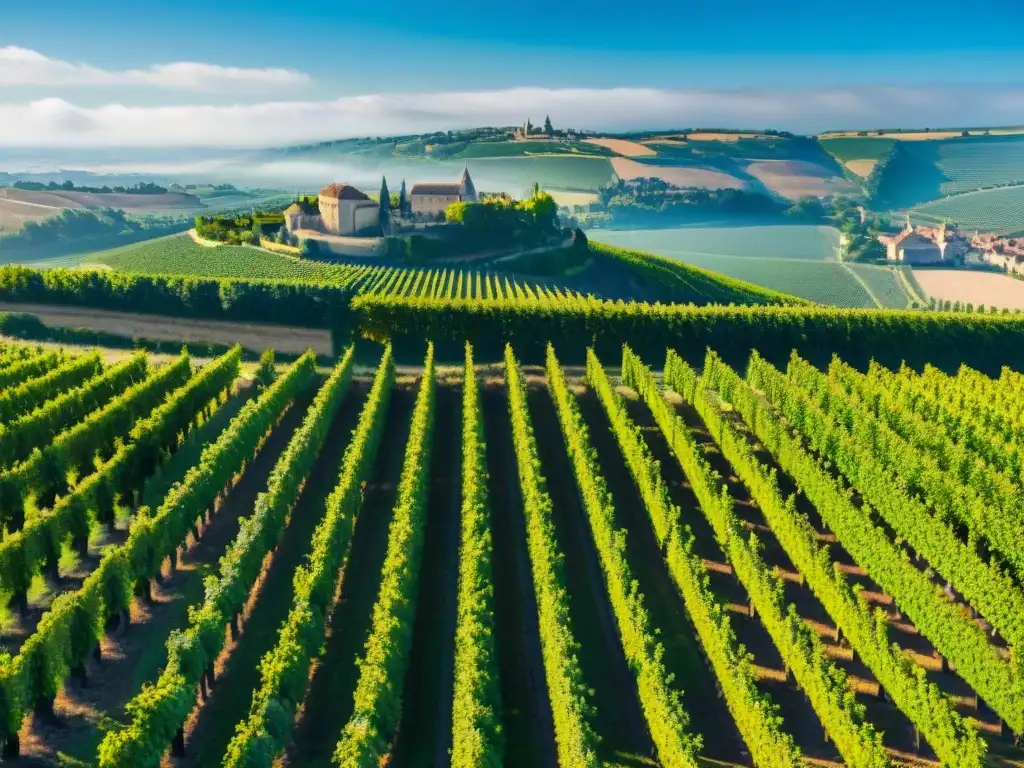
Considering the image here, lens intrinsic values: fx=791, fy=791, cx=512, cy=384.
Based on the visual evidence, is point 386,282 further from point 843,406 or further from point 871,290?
point 871,290

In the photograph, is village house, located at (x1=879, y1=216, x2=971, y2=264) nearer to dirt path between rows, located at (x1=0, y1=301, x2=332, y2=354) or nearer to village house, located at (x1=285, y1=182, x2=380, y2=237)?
village house, located at (x1=285, y1=182, x2=380, y2=237)

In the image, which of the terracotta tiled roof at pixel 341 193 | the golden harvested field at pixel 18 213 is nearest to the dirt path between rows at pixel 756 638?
the terracotta tiled roof at pixel 341 193

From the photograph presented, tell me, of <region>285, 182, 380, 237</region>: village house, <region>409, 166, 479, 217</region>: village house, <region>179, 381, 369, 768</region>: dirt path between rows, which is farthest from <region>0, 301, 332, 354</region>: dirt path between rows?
<region>409, 166, 479, 217</region>: village house

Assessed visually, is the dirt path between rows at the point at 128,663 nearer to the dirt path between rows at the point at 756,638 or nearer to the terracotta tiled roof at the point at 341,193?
the dirt path between rows at the point at 756,638

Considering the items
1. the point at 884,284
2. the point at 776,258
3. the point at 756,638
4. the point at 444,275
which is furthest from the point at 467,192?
the point at 756,638

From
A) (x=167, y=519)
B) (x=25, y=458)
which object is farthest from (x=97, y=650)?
(x=25, y=458)
